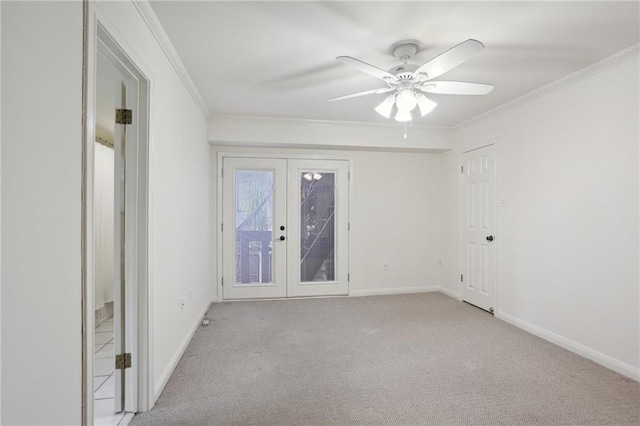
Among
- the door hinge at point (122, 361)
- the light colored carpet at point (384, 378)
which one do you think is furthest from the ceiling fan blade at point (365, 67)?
the door hinge at point (122, 361)

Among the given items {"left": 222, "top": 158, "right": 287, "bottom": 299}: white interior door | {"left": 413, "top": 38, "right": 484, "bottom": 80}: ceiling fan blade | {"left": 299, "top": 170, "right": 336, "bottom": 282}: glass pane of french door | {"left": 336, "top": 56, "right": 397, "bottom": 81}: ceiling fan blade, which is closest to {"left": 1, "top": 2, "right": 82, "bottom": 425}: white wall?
{"left": 336, "top": 56, "right": 397, "bottom": 81}: ceiling fan blade

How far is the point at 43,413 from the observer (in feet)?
3.29

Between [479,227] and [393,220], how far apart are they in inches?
47.1

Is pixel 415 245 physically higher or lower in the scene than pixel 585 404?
higher

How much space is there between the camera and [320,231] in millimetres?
4637

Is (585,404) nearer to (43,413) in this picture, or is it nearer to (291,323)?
(291,323)

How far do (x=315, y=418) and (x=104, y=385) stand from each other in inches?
61.5

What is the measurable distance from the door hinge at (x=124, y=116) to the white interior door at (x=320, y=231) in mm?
2729

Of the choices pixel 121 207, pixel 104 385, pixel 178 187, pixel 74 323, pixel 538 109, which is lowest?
pixel 104 385

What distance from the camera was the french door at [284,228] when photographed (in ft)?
14.5

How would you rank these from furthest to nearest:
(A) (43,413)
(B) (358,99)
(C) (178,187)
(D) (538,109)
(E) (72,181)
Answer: (B) (358,99)
(D) (538,109)
(C) (178,187)
(E) (72,181)
(A) (43,413)

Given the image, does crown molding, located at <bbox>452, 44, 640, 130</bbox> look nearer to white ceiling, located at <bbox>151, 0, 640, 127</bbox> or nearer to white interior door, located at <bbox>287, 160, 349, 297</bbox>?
white ceiling, located at <bbox>151, 0, 640, 127</bbox>

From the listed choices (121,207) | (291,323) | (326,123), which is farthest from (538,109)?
(121,207)

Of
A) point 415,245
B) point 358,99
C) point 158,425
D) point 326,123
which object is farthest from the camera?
point 415,245
